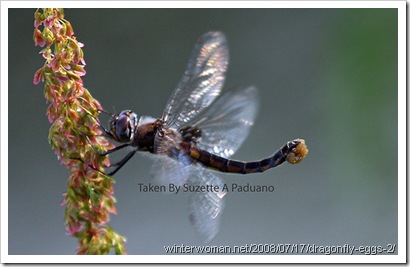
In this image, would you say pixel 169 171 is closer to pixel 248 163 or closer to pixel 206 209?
pixel 206 209

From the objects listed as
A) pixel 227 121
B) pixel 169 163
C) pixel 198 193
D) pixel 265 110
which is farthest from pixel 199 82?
pixel 265 110

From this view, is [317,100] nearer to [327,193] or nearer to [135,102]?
[327,193]

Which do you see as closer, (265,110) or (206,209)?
(206,209)

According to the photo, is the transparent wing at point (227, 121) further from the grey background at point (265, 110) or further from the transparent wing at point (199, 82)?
the grey background at point (265, 110)

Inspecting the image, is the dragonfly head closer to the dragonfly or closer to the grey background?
the dragonfly

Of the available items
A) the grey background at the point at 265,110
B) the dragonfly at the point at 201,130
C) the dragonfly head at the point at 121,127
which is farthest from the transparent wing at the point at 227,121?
the grey background at the point at 265,110

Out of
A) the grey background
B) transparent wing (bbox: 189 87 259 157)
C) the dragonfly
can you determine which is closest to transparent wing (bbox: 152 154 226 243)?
the dragonfly

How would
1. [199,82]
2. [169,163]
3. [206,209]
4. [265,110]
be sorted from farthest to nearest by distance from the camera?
[265,110], [199,82], [169,163], [206,209]

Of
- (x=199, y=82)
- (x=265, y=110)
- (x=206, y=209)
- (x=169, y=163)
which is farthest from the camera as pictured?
(x=265, y=110)
